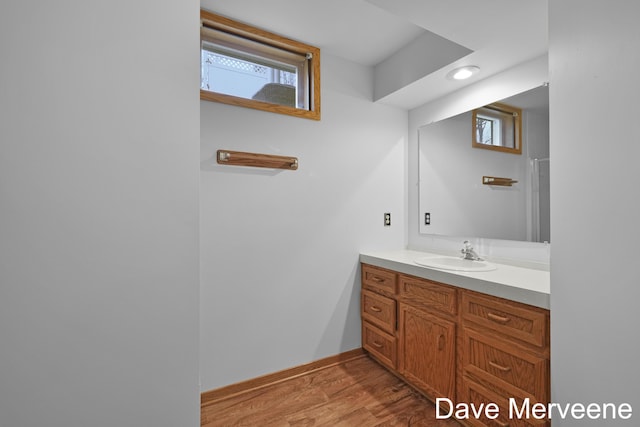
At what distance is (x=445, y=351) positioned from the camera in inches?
66.7

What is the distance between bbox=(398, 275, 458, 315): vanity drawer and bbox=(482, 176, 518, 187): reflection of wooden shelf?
0.85 m

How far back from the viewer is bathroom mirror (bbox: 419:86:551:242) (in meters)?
1.75

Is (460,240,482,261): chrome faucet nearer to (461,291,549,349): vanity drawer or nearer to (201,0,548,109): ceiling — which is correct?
(461,291,549,349): vanity drawer

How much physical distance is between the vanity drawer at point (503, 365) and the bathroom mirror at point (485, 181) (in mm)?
746

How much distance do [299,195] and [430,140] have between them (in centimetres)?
124

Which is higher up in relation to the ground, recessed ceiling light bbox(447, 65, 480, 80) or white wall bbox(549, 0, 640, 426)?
recessed ceiling light bbox(447, 65, 480, 80)

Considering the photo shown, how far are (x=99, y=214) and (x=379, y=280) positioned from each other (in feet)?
6.07

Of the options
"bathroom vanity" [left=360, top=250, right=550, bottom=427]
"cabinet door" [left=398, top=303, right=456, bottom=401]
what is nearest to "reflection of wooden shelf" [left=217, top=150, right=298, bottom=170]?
"bathroom vanity" [left=360, top=250, right=550, bottom=427]

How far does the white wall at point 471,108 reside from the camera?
178 centimetres

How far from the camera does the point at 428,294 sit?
Answer: 181 centimetres

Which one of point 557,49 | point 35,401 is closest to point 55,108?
point 35,401

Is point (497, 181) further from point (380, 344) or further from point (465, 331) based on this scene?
point (380, 344)

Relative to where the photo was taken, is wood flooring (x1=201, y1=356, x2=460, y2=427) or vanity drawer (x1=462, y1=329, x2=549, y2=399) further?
wood flooring (x1=201, y1=356, x2=460, y2=427)

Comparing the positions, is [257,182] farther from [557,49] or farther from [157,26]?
[557,49]
